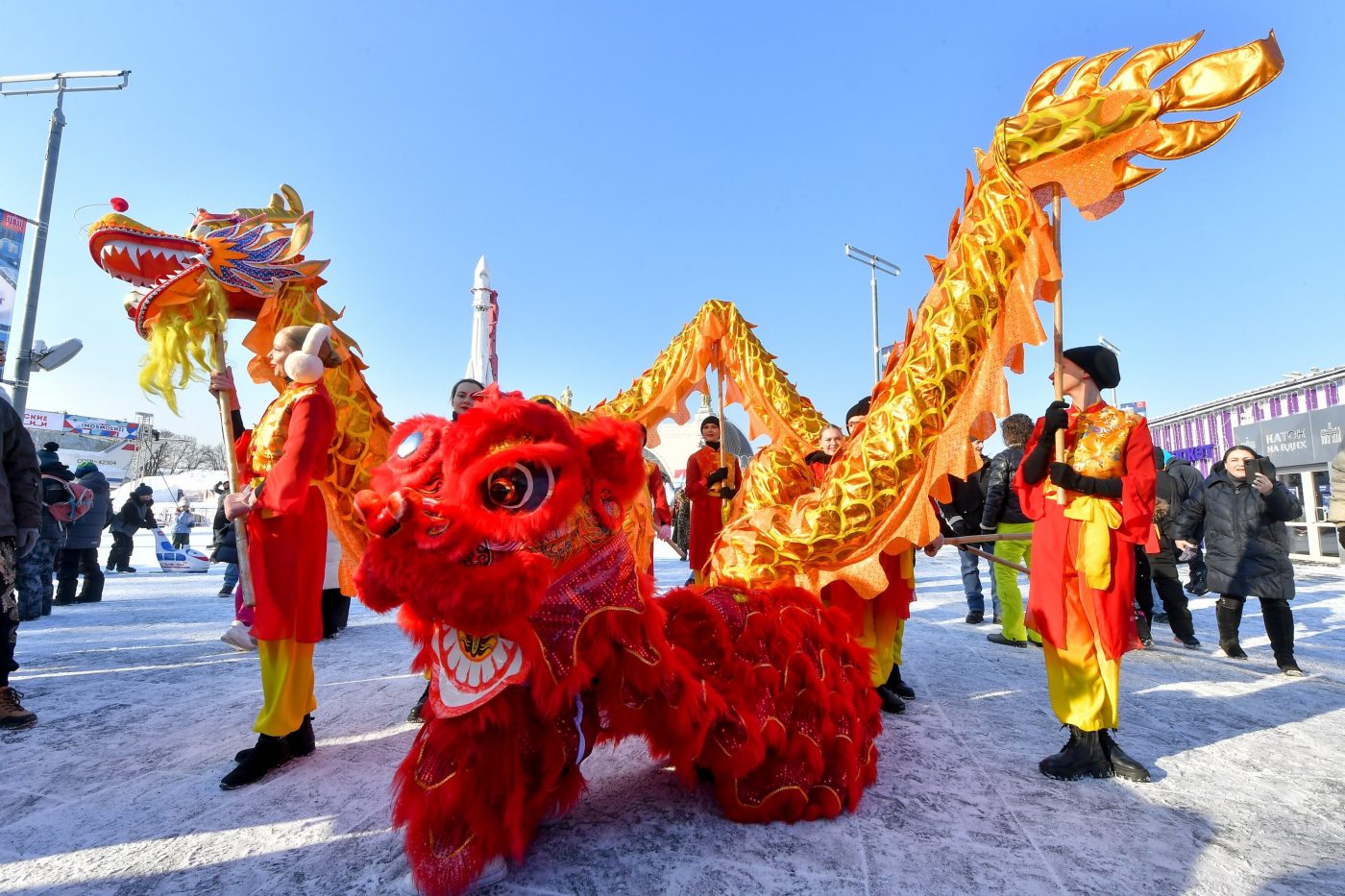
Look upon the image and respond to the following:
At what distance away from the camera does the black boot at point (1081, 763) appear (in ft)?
7.53

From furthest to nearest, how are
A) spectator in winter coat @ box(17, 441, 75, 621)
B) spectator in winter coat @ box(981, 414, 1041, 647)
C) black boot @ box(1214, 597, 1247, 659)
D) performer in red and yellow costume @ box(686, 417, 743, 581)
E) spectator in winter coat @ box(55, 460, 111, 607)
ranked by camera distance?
1. spectator in winter coat @ box(55, 460, 111, 607)
2. performer in red and yellow costume @ box(686, 417, 743, 581)
3. spectator in winter coat @ box(17, 441, 75, 621)
4. spectator in winter coat @ box(981, 414, 1041, 647)
5. black boot @ box(1214, 597, 1247, 659)

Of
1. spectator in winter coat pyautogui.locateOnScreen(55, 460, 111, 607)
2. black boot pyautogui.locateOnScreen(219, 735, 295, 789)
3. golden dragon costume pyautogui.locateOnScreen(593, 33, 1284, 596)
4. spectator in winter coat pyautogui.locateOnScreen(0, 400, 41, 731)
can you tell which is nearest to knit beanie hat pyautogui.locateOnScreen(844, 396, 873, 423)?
golden dragon costume pyautogui.locateOnScreen(593, 33, 1284, 596)

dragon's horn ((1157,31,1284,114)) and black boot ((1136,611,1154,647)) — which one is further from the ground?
dragon's horn ((1157,31,1284,114))

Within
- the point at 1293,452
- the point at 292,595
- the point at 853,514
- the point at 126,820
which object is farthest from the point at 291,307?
the point at 1293,452

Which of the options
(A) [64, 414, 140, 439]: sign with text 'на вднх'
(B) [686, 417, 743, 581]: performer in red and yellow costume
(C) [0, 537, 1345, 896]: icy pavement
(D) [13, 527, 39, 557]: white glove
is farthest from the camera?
(A) [64, 414, 140, 439]: sign with text 'на вднх'

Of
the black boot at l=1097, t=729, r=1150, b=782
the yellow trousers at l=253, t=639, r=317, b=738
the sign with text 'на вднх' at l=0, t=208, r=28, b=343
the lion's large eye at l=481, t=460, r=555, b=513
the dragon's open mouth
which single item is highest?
the sign with text 'на вднх' at l=0, t=208, r=28, b=343

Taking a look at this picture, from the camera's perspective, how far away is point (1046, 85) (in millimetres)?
2631

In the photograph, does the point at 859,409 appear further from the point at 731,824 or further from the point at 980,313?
the point at 731,824

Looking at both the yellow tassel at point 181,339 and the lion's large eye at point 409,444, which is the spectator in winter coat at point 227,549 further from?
the lion's large eye at point 409,444

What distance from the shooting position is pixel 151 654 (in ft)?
14.0

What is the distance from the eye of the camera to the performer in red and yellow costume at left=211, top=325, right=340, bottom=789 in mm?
2230

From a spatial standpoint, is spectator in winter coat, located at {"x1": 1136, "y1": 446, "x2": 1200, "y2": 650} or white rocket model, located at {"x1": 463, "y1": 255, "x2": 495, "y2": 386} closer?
spectator in winter coat, located at {"x1": 1136, "y1": 446, "x2": 1200, "y2": 650}

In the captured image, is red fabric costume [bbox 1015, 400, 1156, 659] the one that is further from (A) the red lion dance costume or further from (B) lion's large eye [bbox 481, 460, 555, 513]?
(B) lion's large eye [bbox 481, 460, 555, 513]

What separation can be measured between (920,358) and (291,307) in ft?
8.94
